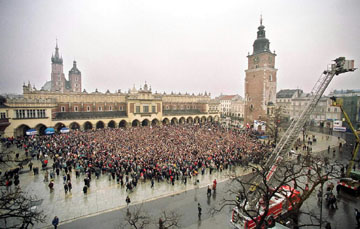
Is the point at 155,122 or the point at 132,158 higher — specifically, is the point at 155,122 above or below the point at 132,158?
above

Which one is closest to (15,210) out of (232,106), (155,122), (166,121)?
(155,122)

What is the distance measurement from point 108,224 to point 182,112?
41.4 meters

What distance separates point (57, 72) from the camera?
92.9m

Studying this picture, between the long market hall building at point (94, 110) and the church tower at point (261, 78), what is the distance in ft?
54.3

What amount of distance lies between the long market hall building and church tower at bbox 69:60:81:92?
64.3 meters

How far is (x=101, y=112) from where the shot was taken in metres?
40.3

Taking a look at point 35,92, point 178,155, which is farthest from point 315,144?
point 35,92

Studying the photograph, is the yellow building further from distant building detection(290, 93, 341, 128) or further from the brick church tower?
the brick church tower

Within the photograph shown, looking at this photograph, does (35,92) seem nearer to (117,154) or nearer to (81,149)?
(81,149)

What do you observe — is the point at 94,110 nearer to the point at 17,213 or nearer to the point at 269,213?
the point at 17,213

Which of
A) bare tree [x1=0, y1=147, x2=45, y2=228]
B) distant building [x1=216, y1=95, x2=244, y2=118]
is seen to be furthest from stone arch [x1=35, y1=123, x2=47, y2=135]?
distant building [x1=216, y1=95, x2=244, y2=118]

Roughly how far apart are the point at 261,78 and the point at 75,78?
10315cm

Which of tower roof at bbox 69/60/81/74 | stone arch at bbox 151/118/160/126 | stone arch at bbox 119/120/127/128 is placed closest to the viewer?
stone arch at bbox 119/120/127/128

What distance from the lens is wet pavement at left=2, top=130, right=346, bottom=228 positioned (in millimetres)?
10433
